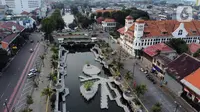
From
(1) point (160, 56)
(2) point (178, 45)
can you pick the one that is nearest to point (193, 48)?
(2) point (178, 45)

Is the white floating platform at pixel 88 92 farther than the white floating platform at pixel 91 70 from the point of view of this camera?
No

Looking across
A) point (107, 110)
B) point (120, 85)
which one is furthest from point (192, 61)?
point (107, 110)

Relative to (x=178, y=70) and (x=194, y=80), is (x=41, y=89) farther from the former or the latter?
(x=194, y=80)

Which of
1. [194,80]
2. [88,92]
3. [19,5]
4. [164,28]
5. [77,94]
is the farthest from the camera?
[19,5]

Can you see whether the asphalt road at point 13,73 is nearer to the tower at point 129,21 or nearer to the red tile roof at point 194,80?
the red tile roof at point 194,80

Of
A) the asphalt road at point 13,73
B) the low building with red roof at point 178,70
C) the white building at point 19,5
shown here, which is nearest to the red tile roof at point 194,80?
the low building with red roof at point 178,70
